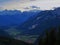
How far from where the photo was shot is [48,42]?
38.7 inches

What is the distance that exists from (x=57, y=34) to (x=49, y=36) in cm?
6

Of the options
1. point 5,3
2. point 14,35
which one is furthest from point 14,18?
point 5,3

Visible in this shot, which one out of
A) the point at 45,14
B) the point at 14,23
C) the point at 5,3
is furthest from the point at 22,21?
the point at 5,3

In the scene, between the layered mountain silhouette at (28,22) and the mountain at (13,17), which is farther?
the mountain at (13,17)

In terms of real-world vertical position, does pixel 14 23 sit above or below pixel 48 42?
above

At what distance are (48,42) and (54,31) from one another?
84 millimetres

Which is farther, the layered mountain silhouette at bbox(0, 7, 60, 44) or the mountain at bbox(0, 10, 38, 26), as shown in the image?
the mountain at bbox(0, 10, 38, 26)

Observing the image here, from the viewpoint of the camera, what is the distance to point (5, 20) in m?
1.12

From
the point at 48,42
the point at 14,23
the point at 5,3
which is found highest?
the point at 5,3

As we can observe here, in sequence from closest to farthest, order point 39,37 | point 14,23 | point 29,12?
point 39,37 < point 14,23 < point 29,12

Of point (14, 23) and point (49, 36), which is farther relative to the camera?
point (14, 23)

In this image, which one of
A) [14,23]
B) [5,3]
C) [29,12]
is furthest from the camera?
[5,3]

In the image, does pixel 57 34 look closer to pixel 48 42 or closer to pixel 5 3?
pixel 48 42

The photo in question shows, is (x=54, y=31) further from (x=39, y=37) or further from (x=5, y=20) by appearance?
(x=5, y=20)
